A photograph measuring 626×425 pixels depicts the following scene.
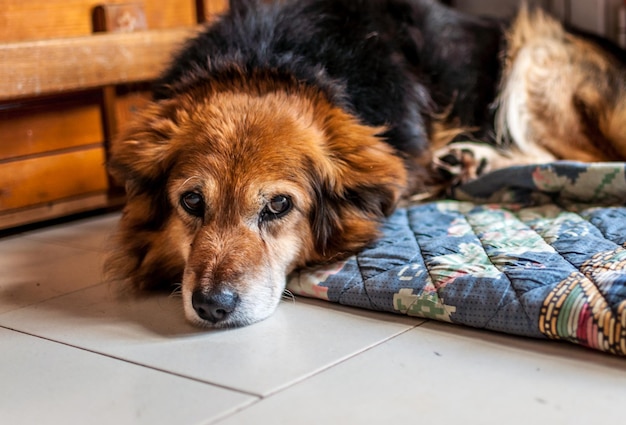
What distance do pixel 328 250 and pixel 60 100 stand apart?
1.46m

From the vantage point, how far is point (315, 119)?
2.31m

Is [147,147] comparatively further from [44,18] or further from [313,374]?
[44,18]

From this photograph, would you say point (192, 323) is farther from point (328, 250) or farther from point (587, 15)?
point (587, 15)

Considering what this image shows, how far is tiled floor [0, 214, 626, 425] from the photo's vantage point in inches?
58.9

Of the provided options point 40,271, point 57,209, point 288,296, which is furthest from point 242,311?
point 57,209

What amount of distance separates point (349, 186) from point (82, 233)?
4.05 ft

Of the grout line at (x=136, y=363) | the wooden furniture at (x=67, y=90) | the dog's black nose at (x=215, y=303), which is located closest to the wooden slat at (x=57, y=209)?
the wooden furniture at (x=67, y=90)

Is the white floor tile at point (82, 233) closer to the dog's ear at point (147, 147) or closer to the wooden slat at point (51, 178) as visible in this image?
the wooden slat at point (51, 178)

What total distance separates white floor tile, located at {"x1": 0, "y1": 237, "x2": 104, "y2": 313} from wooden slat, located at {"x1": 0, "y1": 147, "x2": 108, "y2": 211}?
191mm

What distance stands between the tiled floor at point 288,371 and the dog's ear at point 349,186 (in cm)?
24

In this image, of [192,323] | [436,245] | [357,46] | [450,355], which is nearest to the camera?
[450,355]

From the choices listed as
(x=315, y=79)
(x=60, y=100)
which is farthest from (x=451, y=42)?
(x=60, y=100)

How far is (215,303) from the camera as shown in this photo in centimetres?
191

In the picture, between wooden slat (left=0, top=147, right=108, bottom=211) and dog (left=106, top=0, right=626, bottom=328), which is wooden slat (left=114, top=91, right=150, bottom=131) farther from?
dog (left=106, top=0, right=626, bottom=328)
